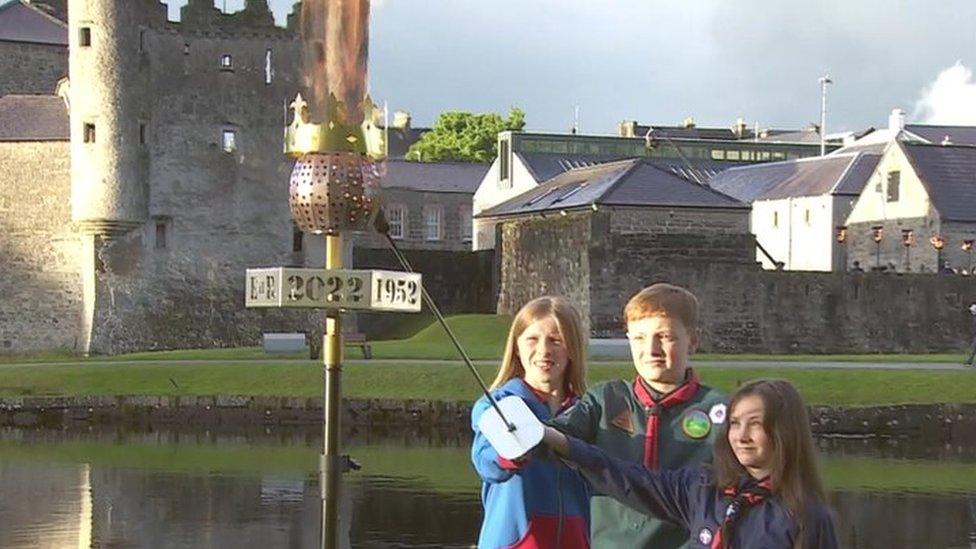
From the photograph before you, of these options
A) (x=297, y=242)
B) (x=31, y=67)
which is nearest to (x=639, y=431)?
(x=297, y=242)

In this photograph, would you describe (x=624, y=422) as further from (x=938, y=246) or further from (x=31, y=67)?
(x=31, y=67)

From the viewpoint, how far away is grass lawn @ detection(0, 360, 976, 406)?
20.0 metres

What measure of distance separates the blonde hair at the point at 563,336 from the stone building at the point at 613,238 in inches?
904

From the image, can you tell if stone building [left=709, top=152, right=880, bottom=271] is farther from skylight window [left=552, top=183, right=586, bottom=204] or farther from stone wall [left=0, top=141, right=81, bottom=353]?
stone wall [left=0, top=141, right=81, bottom=353]

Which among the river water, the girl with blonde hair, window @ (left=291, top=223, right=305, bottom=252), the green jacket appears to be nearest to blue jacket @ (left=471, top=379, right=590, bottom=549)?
the girl with blonde hair

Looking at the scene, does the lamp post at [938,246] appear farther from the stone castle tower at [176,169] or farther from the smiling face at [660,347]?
the smiling face at [660,347]

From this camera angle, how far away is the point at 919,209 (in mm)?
35250

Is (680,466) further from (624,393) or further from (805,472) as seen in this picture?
(805,472)

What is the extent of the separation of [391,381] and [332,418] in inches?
652

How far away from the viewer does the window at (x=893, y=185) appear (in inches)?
1436

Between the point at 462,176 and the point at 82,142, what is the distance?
22.3 meters

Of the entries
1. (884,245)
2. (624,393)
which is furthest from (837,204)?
(624,393)

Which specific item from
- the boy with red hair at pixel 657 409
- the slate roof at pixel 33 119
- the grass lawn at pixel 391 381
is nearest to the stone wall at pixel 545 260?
the grass lawn at pixel 391 381

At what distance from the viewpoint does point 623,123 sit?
6744 cm
